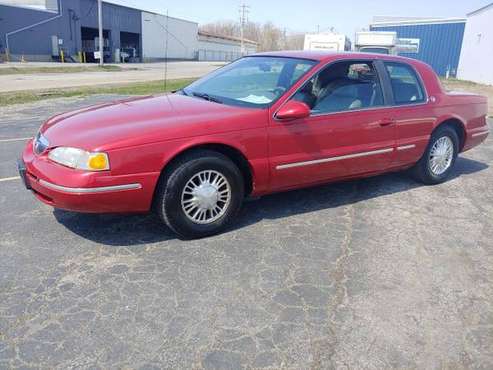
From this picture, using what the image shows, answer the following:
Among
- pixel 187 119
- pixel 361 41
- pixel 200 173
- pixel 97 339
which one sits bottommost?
pixel 97 339

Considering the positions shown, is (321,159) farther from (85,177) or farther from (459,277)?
(85,177)

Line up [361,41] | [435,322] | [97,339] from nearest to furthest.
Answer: [97,339]
[435,322]
[361,41]

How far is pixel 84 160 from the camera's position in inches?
127

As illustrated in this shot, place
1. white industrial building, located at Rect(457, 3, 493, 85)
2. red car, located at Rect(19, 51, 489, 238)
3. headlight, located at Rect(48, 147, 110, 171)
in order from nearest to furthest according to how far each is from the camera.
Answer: headlight, located at Rect(48, 147, 110, 171) < red car, located at Rect(19, 51, 489, 238) < white industrial building, located at Rect(457, 3, 493, 85)

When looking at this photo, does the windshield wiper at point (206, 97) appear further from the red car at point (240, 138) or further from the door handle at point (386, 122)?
the door handle at point (386, 122)

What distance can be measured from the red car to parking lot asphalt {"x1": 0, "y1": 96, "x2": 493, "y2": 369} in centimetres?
39

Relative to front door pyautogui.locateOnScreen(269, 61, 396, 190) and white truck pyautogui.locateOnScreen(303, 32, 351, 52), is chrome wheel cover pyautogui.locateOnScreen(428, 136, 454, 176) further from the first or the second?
white truck pyautogui.locateOnScreen(303, 32, 351, 52)

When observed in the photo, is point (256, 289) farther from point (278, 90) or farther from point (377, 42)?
point (377, 42)

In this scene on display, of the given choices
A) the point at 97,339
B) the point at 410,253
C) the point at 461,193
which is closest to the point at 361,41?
the point at 461,193

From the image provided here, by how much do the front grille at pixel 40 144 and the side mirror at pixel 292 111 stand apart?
193 centimetres

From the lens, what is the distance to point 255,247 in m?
3.65

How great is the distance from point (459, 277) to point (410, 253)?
1.45 feet

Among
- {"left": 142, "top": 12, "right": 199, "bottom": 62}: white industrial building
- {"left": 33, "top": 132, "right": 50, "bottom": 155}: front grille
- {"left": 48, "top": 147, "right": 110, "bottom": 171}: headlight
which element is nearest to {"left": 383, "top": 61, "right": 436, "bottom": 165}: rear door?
{"left": 48, "top": 147, "right": 110, "bottom": 171}: headlight

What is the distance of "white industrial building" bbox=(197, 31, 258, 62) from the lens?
7344 cm
